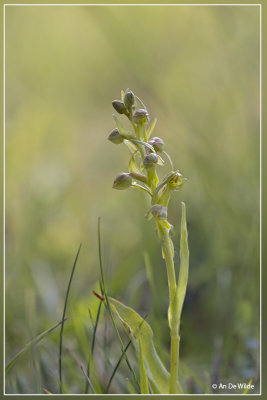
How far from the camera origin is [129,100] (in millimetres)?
738

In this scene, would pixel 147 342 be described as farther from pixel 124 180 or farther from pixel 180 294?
pixel 124 180

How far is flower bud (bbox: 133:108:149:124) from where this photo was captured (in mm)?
731

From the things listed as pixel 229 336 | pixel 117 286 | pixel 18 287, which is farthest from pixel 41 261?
pixel 229 336

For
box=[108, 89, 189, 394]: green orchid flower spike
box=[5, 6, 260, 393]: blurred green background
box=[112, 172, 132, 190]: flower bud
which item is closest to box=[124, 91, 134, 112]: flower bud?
box=[108, 89, 189, 394]: green orchid flower spike

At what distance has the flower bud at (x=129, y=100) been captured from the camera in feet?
2.42

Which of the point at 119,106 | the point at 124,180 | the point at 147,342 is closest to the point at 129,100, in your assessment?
the point at 119,106

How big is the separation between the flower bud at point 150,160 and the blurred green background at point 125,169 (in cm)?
47

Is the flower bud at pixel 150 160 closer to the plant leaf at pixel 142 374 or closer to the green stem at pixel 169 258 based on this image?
the green stem at pixel 169 258

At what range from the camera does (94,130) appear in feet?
6.46

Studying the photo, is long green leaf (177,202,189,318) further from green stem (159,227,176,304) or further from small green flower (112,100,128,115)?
small green flower (112,100,128,115)

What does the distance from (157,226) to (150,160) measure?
0.10 m

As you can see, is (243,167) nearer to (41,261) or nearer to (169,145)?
(169,145)

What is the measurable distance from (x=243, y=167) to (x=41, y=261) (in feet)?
2.35

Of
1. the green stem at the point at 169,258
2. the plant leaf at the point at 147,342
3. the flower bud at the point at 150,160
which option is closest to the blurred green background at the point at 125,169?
the plant leaf at the point at 147,342
